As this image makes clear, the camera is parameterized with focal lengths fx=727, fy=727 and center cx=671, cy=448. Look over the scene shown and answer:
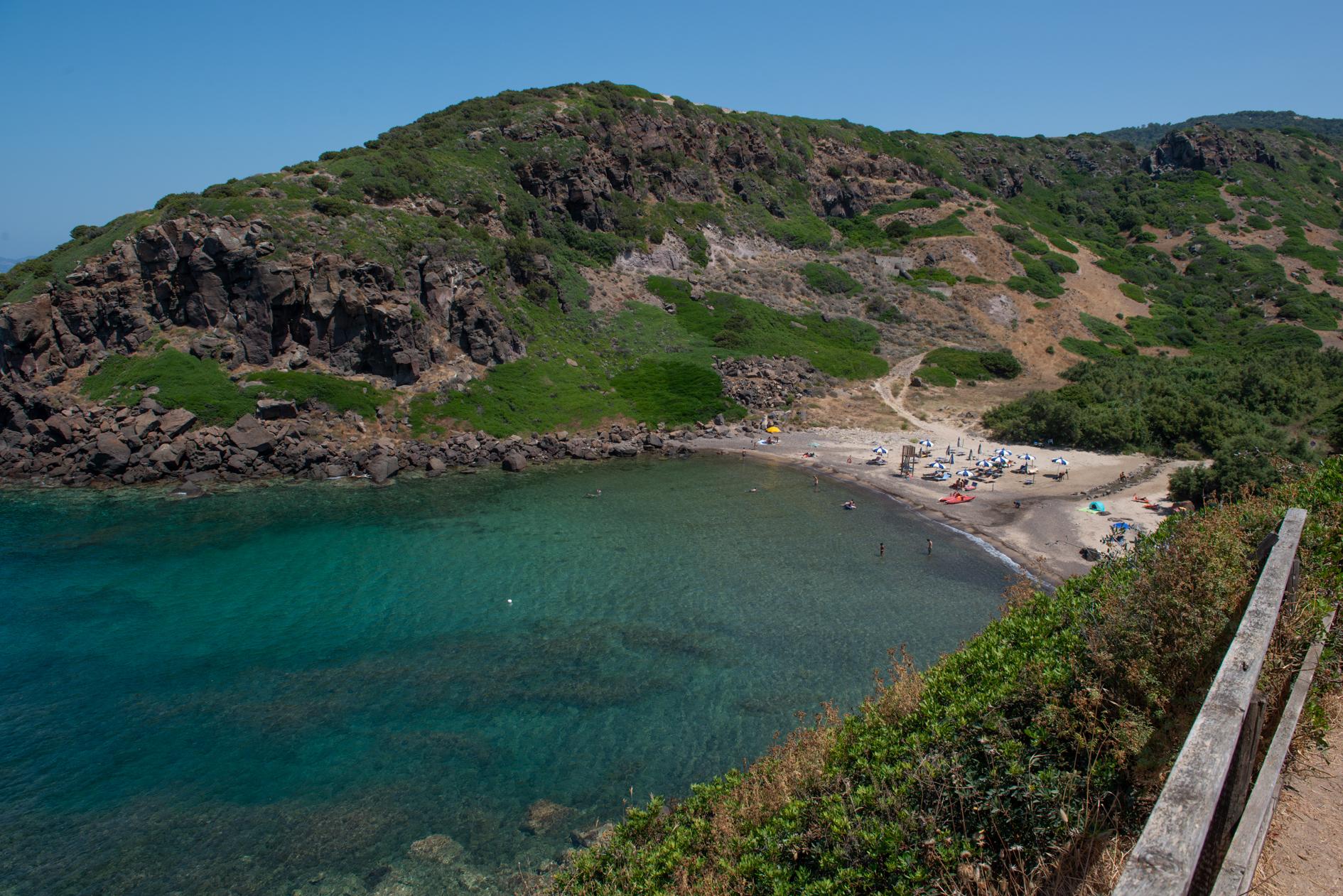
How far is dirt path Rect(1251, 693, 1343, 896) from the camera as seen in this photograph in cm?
561

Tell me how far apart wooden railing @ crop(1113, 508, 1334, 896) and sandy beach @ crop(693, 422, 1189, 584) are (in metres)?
25.9

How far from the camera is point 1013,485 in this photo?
1873 inches

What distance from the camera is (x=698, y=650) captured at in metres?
26.3

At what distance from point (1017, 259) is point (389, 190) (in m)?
77.9

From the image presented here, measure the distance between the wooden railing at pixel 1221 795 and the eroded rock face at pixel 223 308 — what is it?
56.8 meters

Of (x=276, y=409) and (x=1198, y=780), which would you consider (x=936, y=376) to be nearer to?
(x=276, y=409)

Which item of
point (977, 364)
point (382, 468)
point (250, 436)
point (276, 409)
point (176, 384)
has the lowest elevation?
point (382, 468)

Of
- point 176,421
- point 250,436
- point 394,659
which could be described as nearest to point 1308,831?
point 394,659

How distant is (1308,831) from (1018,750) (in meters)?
2.45

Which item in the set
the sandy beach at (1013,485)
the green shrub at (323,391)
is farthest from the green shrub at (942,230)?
the green shrub at (323,391)

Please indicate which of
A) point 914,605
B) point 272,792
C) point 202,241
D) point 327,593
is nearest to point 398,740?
point 272,792

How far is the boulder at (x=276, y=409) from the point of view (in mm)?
50281

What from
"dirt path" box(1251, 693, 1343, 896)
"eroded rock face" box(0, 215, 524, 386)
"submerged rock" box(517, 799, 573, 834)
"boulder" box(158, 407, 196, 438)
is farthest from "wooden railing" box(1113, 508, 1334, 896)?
"eroded rock face" box(0, 215, 524, 386)

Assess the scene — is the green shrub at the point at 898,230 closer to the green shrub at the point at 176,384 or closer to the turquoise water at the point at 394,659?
the turquoise water at the point at 394,659
